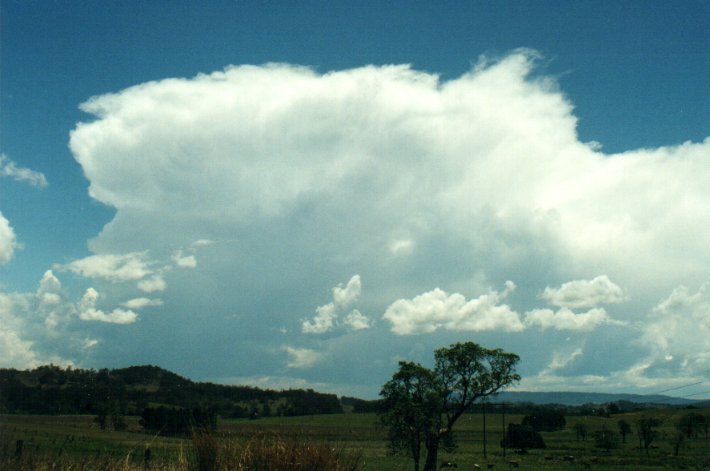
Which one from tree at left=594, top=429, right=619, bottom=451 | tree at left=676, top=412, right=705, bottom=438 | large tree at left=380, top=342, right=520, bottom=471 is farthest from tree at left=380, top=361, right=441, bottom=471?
tree at left=676, top=412, right=705, bottom=438

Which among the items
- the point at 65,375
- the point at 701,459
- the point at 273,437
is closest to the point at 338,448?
the point at 273,437

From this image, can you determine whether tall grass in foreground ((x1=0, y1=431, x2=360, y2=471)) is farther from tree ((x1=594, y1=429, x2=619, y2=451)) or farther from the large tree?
tree ((x1=594, y1=429, x2=619, y2=451))

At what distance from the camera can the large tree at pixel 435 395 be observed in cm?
4391

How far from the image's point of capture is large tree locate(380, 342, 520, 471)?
→ 43.9 meters

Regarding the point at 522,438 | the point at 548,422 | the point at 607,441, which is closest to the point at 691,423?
the point at 607,441

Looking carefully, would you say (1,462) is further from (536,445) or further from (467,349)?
(536,445)

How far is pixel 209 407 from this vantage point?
1091cm

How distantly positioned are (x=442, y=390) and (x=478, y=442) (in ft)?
262

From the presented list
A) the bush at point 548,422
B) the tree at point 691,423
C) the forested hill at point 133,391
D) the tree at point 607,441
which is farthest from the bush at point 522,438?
the forested hill at point 133,391

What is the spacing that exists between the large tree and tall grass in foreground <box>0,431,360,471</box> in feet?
110

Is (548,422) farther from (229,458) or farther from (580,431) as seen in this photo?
(229,458)

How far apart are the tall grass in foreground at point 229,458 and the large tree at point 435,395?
33.6m

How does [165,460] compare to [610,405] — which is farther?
[610,405]

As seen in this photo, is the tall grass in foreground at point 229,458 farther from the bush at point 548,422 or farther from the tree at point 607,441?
the bush at point 548,422
